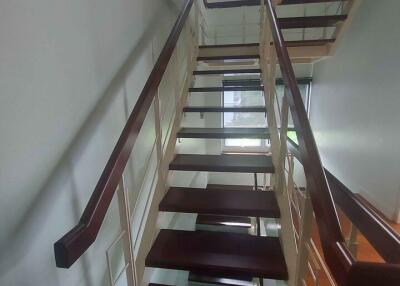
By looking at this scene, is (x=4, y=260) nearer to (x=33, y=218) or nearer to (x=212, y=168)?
(x=33, y=218)

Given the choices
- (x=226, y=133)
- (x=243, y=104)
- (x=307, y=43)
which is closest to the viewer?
(x=226, y=133)

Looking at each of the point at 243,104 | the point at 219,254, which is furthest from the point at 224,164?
the point at 243,104

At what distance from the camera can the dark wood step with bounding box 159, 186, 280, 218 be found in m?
1.37

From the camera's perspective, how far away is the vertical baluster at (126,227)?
0.99 metres

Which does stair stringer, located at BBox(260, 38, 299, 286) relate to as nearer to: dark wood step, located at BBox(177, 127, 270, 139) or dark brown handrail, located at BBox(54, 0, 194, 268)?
dark wood step, located at BBox(177, 127, 270, 139)

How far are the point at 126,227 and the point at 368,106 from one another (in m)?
2.81

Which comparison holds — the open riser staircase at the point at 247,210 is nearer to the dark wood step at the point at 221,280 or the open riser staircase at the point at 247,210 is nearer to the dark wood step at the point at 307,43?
the dark wood step at the point at 221,280

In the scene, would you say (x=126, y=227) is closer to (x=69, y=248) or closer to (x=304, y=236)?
(x=69, y=248)

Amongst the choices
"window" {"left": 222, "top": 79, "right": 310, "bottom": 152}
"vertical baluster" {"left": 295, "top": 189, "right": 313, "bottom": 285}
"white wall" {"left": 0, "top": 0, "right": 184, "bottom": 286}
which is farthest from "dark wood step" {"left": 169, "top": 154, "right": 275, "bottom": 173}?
"window" {"left": 222, "top": 79, "right": 310, "bottom": 152}

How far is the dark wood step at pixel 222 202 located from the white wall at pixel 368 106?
5.26ft

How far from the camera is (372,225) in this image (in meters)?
0.61

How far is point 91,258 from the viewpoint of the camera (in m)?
1.10

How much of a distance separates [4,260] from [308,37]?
4747 millimetres

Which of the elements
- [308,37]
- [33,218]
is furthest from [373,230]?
[308,37]
